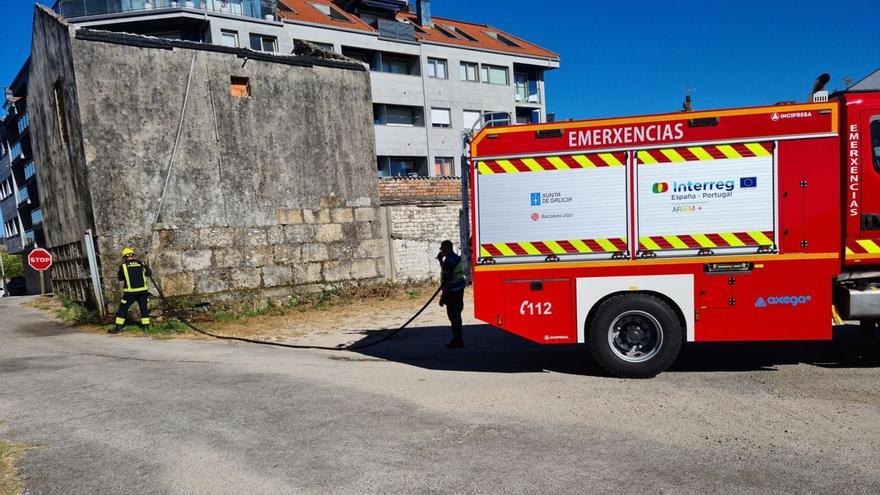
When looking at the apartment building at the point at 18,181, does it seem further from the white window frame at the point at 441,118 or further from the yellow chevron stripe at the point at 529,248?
the yellow chevron stripe at the point at 529,248

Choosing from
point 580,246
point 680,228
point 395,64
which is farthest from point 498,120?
point 395,64

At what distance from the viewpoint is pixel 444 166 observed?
3719 cm

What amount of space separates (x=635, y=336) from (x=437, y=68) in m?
33.3

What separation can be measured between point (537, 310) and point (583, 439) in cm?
230

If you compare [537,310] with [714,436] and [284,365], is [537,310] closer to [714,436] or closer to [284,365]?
[714,436]

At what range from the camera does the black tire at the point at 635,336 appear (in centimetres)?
664

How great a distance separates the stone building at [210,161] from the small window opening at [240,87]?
0.9 inches

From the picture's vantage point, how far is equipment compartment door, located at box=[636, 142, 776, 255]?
6.57 meters

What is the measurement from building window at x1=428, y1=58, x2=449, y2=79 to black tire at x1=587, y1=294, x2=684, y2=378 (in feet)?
107

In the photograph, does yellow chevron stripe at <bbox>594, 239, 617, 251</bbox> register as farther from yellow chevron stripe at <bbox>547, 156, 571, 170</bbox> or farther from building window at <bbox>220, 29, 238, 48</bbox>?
building window at <bbox>220, 29, 238, 48</bbox>

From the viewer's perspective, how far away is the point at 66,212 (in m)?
14.6

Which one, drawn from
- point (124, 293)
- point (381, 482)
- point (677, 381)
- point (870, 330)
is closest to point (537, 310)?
point (677, 381)

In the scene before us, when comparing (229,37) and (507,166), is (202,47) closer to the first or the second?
(507,166)

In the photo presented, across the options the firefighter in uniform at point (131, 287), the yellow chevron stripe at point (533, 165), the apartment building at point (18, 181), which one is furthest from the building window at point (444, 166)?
the yellow chevron stripe at point (533, 165)
